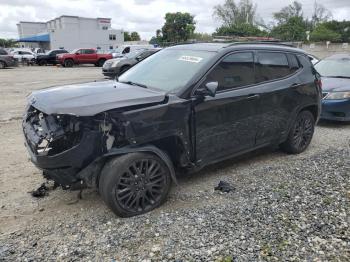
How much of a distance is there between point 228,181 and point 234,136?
608 mm

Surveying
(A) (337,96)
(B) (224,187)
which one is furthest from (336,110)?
(B) (224,187)

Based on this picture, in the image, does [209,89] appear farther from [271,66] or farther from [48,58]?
[48,58]

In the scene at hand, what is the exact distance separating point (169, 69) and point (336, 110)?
4.72 m

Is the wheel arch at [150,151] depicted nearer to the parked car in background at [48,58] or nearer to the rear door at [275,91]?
the rear door at [275,91]

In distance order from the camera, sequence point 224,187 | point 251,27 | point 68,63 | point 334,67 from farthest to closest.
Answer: point 251,27 → point 68,63 → point 334,67 → point 224,187

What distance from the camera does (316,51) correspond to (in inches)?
1065

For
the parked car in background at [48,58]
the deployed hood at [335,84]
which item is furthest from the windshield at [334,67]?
the parked car in background at [48,58]

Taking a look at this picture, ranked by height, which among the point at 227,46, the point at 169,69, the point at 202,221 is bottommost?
the point at 202,221

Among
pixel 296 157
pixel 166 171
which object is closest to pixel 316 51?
pixel 296 157

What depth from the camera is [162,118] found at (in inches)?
146

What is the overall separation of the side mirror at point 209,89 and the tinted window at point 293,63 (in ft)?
6.35

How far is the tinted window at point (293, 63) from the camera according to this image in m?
5.41

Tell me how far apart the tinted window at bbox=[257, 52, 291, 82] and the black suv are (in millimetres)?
16

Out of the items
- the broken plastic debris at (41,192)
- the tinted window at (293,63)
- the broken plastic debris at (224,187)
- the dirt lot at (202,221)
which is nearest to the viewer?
the dirt lot at (202,221)
